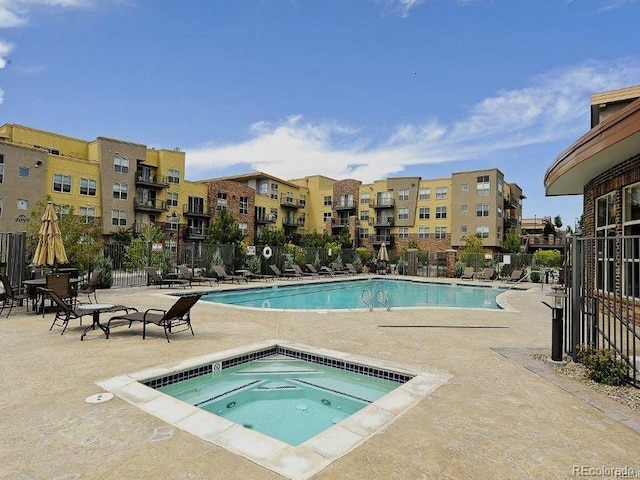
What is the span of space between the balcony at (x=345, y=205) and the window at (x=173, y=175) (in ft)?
69.4

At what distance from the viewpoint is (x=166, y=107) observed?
18.9 meters

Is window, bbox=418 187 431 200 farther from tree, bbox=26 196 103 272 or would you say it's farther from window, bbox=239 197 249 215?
tree, bbox=26 196 103 272

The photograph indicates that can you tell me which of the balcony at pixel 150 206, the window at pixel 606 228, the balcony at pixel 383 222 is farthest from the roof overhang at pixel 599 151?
the balcony at pixel 383 222

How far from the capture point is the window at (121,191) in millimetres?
36000

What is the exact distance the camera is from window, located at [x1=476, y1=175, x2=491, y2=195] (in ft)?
143

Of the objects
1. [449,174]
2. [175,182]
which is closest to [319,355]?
[175,182]

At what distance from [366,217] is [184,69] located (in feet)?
124

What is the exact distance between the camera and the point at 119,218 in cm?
3631

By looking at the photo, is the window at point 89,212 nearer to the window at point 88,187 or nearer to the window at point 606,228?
the window at point 88,187

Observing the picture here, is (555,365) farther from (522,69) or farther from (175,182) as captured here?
(175,182)

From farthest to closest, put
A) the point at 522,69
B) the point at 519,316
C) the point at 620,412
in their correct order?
the point at 522,69 → the point at 519,316 → the point at 620,412

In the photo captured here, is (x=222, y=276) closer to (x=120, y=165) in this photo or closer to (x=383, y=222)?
(x=120, y=165)

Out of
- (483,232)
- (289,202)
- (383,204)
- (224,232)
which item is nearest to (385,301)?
(224,232)

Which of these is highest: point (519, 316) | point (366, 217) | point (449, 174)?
point (449, 174)
